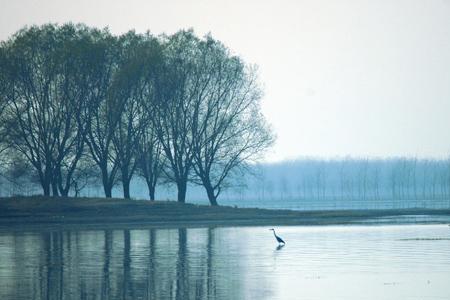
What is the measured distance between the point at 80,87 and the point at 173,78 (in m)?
7.62

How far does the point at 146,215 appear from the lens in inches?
2625

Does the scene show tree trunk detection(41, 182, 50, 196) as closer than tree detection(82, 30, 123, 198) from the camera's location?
No

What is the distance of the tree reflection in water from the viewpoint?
22.6 meters

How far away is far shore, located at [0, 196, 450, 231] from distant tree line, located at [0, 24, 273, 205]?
5.03 meters

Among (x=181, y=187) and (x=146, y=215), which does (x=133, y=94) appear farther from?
(x=146, y=215)

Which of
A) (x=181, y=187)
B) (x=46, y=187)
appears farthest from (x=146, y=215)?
(x=46, y=187)

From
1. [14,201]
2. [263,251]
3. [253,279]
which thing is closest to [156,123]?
[14,201]

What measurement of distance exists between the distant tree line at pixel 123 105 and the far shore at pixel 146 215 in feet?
16.5

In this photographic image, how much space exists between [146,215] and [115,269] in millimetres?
38452

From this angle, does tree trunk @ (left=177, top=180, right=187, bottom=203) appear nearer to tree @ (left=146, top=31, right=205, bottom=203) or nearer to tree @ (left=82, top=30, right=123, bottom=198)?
tree @ (left=146, top=31, right=205, bottom=203)

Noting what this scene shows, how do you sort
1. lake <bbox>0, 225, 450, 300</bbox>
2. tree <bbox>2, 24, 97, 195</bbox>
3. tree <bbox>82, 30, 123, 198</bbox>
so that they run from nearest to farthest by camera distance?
lake <bbox>0, 225, 450, 300</bbox> < tree <bbox>2, 24, 97, 195</bbox> < tree <bbox>82, 30, 123, 198</bbox>

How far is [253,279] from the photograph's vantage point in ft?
81.9

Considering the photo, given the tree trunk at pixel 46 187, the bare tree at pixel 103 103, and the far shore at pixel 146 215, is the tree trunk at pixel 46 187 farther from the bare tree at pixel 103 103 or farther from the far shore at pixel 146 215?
the bare tree at pixel 103 103

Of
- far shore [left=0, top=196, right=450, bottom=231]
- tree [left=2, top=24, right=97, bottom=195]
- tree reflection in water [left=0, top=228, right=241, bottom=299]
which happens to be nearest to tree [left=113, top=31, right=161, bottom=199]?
tree [left=2, top=24, right=97, bottom=195]
